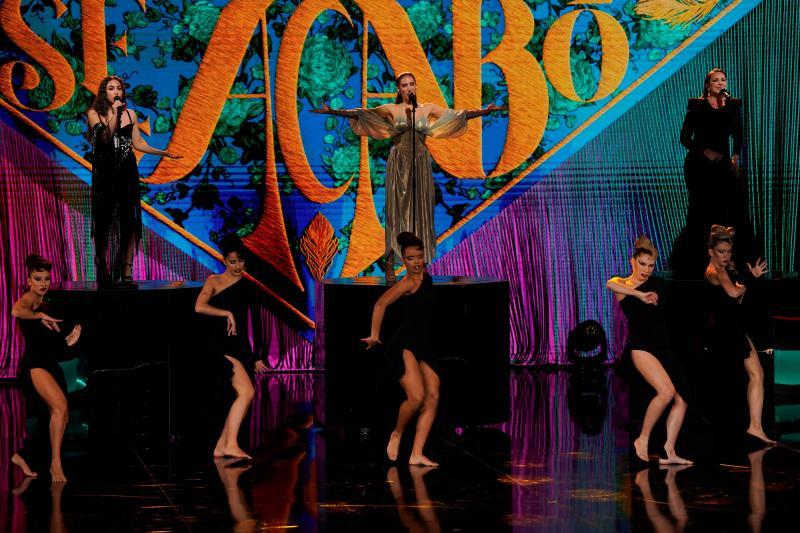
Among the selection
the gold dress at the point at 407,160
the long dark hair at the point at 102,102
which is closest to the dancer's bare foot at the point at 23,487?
the long dark hair at the point at 102,102

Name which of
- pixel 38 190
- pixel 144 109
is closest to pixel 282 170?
pixel 144 109

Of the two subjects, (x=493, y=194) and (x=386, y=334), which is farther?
(x=493, y=194)

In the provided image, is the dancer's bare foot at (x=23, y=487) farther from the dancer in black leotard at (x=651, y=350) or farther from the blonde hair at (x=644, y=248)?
the blonde hair at (x=644, y=248)

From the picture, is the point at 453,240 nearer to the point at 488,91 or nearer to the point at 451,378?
the point at 488,91

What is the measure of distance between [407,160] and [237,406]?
209cm

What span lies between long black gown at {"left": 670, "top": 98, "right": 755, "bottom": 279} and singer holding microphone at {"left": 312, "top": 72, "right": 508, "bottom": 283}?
149 cm

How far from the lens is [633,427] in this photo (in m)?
8.37

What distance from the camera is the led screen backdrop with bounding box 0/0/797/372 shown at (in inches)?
424

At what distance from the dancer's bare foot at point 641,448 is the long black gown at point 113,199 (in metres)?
3.59

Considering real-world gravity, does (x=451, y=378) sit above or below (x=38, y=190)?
below

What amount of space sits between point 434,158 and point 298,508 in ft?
16.8

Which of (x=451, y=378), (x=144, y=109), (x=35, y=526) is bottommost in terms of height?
(x=35, y=526)

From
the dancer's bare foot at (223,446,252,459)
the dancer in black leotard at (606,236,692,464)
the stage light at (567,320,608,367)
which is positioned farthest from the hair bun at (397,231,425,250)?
the stage light at (567,320,608,367)

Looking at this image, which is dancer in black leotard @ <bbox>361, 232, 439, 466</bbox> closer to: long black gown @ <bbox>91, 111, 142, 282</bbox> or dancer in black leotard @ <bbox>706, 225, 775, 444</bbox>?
dancer in black leotard @ <bbox>706, 225, 775, 444</bbox>
